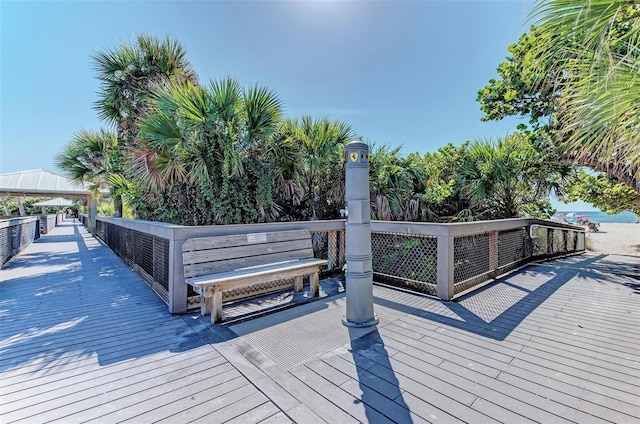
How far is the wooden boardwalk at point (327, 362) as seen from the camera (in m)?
1.74

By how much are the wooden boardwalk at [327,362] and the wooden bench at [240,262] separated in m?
0.41

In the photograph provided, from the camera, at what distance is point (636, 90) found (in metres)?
1.34

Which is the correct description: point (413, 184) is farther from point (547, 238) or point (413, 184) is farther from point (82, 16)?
point (82, 16)

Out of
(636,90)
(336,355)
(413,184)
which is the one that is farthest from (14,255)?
(636,90)

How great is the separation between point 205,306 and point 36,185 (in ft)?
65.4

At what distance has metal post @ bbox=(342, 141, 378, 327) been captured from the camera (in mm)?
3080

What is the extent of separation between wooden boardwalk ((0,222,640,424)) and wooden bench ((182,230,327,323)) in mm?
405

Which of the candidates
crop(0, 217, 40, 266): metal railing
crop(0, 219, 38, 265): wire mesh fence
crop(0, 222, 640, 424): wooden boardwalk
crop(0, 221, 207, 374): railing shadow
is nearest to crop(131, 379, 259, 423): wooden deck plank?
crop(0, 222, 640, 424): wooden boardwalk

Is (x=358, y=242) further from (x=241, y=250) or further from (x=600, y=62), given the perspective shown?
(x=600, y=62)

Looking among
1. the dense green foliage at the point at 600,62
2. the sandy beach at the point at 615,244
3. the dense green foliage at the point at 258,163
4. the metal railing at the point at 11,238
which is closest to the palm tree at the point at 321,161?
the dense green foliage at the point at 258,163

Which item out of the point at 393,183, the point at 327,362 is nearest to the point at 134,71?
the point at 393,183

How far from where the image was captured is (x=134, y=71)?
8086 mm

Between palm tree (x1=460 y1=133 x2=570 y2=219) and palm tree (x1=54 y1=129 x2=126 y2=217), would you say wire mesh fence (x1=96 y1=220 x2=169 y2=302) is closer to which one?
palm tree (x1=54 y1=129 x2=126 y2=217)

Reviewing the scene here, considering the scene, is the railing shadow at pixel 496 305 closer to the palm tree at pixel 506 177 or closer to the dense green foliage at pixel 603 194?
the palm tree at pixel 506 177
